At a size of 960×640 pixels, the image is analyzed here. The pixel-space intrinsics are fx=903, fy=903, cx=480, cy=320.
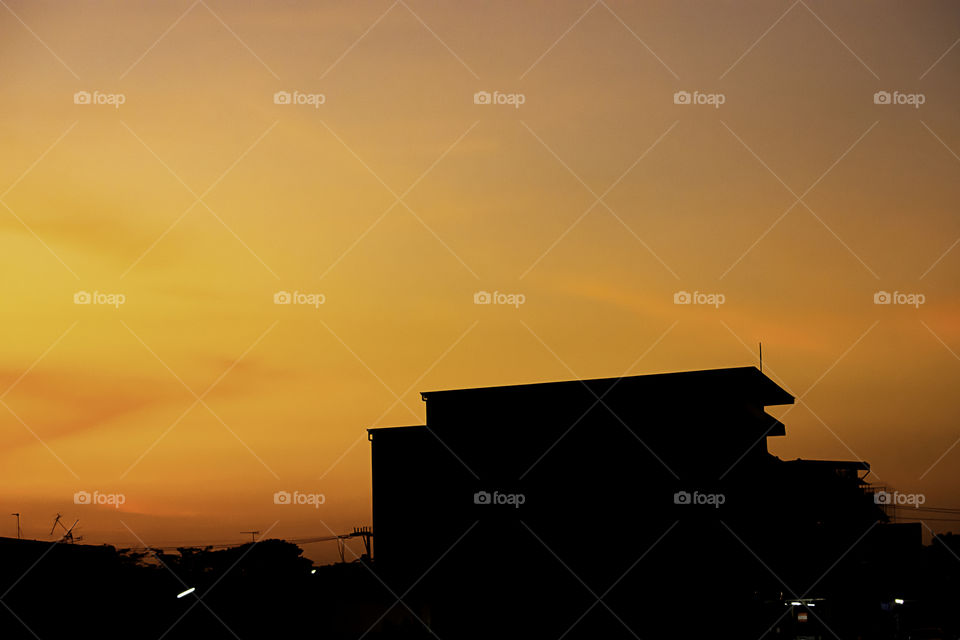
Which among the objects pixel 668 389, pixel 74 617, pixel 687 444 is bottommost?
pixel 74 617

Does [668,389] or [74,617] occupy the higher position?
[668,389]

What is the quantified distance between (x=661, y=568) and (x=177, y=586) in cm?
1570

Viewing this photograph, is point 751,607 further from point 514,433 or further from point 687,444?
point 514,433

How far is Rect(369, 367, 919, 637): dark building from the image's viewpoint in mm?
28891

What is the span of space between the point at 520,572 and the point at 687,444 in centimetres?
704

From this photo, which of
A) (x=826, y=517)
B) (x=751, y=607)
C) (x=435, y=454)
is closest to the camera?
(x=751, y=607)

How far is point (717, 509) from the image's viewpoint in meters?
29.1

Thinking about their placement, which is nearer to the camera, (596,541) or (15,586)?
(15,586)

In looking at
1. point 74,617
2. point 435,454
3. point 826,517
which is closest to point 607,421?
point 435,454

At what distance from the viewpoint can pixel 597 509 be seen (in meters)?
29.9

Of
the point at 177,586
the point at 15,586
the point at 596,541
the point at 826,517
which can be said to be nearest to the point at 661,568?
the point at 596,541

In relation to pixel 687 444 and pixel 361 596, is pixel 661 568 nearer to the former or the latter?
pixel 687 444

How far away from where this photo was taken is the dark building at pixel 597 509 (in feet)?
94.8

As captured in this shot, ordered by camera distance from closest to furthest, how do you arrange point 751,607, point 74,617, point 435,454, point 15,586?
point 15,586, point 74,617, point 751,607, point 435,454
